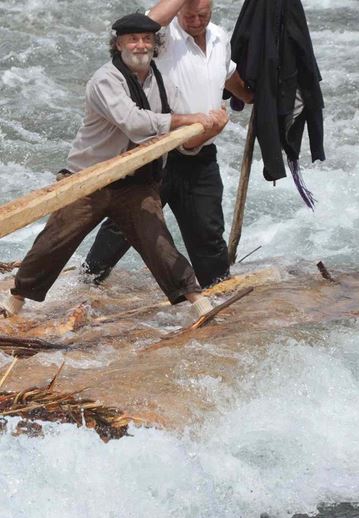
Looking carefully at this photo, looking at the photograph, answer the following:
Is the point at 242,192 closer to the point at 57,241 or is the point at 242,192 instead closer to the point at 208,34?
the point at 208,34

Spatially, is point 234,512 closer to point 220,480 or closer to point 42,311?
point 220,480

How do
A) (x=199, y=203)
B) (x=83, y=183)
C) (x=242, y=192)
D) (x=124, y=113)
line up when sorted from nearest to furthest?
(x=83, y=183) → (x=124, y=113) → (x=199, y=203) → (x=242, y=192)

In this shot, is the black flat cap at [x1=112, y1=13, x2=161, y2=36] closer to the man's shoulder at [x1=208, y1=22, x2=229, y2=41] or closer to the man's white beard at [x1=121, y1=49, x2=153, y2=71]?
the man's white beard at [x1=121, y1=49, x2=153, y2=71]

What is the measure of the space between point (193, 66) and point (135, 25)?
25.6 inches

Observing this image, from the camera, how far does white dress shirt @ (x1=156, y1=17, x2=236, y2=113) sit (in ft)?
18.8

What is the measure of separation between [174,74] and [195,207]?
0.70 m

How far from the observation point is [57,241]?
5.43 metres

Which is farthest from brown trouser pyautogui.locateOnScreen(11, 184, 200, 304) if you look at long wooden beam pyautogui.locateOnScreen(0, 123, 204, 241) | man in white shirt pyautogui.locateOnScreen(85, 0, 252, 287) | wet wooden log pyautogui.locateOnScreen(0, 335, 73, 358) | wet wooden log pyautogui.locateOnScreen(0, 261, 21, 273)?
wet wooden log pyautogui.locateOnScreen(0, 261, 21, 273)

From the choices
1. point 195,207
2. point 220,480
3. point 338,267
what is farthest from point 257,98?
point 220,480

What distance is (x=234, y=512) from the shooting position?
3.99 meters

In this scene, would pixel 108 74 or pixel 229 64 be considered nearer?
pixel 108 74

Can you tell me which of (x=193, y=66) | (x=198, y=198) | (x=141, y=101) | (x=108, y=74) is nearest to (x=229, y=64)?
(x=193, y=66)

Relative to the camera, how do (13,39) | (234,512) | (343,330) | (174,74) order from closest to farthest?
(234,512) < (343,330) < (174,74) < (13,39)

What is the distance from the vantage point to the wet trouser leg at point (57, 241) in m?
5.41
